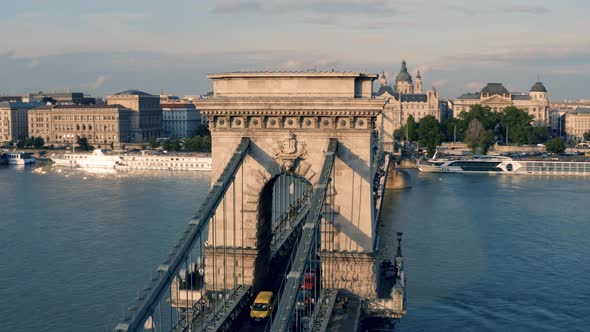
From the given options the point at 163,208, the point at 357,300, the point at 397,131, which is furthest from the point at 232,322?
the point at 397,131

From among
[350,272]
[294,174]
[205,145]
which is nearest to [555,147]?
[205,145]

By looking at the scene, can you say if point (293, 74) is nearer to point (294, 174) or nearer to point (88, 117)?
point (294, 174)

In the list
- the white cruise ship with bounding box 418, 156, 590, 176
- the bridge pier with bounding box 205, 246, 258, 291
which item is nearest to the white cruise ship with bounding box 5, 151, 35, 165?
the white cruise ship with bounding box 418, 156, 590, 176

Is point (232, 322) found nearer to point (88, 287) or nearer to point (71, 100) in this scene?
point (88, 287)

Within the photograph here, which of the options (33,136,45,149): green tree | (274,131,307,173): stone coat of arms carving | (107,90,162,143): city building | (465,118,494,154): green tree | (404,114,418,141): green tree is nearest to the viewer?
(274,131,307,173): stone coat of arms carving

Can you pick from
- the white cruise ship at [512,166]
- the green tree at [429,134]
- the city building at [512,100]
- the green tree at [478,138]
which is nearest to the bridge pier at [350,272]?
the white cruise ship at [512,166]

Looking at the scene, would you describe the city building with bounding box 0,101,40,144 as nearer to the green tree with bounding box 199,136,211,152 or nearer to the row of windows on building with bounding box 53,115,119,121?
the row of windows on building with bounding box 53,115,119,121
